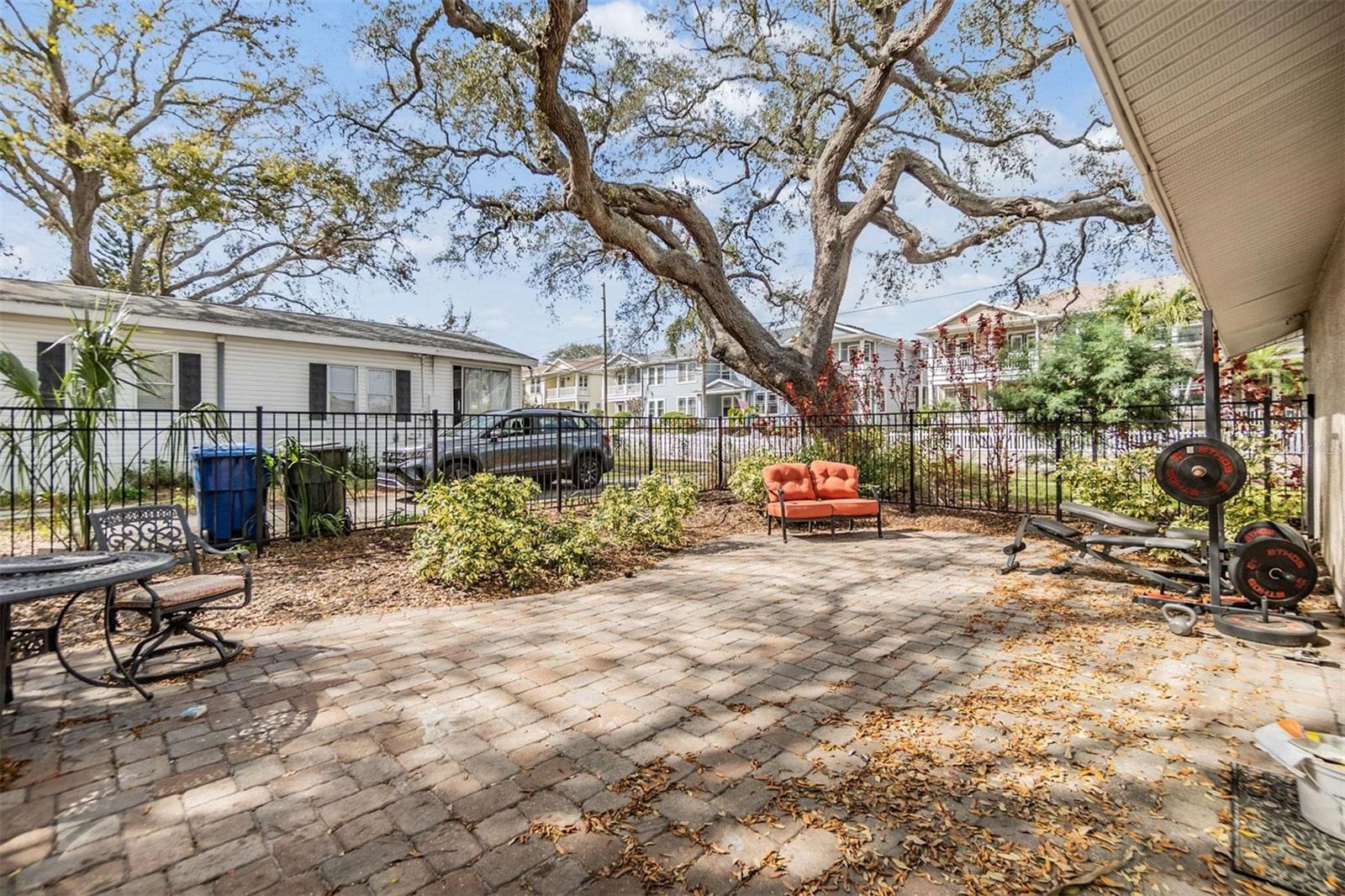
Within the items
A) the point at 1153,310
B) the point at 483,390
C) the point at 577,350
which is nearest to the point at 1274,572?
the point at 483,390

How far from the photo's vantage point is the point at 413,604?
519cm

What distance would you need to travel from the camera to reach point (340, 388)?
14766 mm

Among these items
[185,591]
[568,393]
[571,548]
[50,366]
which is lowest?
[571,548]

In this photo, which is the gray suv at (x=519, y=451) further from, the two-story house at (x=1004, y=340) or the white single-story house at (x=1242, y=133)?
the white single-story house at (x=1242, y=133)

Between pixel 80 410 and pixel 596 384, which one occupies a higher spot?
pixel 596 384

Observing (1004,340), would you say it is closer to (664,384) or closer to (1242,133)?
(1242,133)

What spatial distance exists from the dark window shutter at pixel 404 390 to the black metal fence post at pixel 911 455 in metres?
12.3

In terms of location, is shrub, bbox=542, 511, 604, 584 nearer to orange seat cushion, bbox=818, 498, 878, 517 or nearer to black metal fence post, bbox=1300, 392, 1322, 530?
orange seat cushion, bbox=818, 498, 878, 517

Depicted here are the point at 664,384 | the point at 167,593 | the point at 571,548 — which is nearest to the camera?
the point at 167,593

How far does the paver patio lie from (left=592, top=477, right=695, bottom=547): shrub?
2640mm

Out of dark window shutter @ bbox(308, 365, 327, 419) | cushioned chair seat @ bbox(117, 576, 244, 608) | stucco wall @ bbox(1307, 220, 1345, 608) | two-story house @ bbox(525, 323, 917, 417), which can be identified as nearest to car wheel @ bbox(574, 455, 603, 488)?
A: dark window shutter @ bbox(308, 365, 327, 419)

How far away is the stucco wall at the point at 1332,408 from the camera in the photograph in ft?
14.8

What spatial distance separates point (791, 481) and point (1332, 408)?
5.29 m

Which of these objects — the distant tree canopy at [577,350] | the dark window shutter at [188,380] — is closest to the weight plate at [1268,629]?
the dark window shutter at [188,380]
